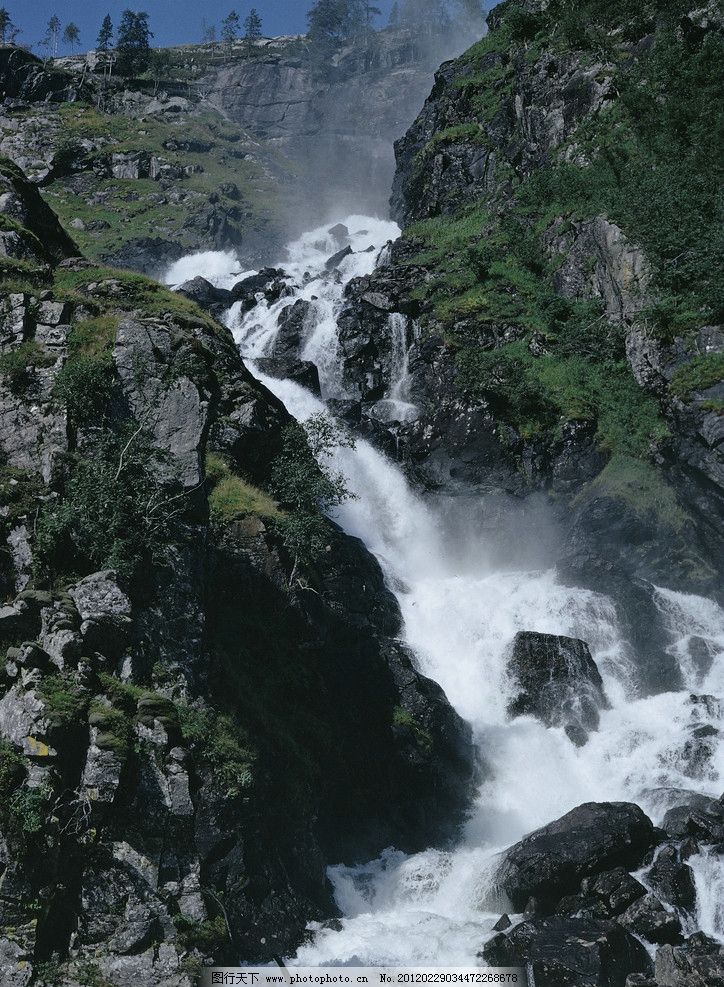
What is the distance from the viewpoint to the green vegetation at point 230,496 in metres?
19.8

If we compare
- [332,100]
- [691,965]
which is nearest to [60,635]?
[691,965]

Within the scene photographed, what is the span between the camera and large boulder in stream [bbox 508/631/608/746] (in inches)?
898

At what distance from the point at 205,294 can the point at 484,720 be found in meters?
36.3

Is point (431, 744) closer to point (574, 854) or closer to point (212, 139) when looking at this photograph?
point (574, 854)

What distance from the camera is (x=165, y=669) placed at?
14742 mm

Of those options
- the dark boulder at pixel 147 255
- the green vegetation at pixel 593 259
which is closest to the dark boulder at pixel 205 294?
the green vegetation at pixel 593 259

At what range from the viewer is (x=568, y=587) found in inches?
1061

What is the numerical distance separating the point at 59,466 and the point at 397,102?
130 m

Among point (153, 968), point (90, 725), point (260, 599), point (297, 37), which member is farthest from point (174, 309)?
point (297, 37)

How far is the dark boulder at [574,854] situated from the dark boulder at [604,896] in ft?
0.90

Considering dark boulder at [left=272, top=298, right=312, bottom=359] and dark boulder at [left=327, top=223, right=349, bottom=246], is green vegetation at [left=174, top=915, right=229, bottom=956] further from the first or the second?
dark boulder at [left=327, top=223, right=349, bottom=246]

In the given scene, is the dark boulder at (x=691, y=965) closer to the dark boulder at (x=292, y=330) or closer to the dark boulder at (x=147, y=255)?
the dark boulder at (x=292, y=330)

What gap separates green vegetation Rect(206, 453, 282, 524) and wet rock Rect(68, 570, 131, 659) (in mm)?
5285

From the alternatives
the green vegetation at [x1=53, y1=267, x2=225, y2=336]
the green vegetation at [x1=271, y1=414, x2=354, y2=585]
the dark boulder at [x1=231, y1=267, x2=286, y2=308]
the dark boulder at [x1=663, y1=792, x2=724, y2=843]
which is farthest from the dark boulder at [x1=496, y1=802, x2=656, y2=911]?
the dark boulder at [x1=231, y1=267, x2=286, y2=308]
